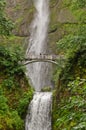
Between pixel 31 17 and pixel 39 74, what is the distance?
11.0 metres

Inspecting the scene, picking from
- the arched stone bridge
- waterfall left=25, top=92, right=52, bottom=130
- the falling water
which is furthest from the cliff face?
waterfall left=25, top=92, right=52, bottom=130

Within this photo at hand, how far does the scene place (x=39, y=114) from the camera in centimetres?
2056

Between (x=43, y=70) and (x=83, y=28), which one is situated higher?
(x=83, y=28)

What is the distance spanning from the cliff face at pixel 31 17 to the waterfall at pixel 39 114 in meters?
18.4

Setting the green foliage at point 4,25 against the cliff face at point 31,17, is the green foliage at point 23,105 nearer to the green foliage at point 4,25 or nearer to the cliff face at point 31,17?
the green foliage at point 4,25

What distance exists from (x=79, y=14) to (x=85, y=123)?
11799 millimetres

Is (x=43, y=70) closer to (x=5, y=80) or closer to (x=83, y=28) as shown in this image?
(x=5, y=80)

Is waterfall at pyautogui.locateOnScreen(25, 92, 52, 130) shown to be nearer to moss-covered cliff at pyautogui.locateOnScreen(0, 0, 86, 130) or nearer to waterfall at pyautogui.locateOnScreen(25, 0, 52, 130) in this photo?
waterfall at pyautogui.locateOnScreen(25, 0, 52, 130)

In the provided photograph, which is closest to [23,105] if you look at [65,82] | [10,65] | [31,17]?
[10,65]

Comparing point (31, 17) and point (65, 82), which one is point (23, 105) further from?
point (31, 17)

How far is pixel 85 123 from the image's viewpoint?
4348mm

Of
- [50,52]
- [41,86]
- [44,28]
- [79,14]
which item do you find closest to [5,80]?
[79,14]

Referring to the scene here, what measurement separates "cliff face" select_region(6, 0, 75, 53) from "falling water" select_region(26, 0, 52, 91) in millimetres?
815

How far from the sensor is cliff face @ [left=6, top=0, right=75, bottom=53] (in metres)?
41.3
